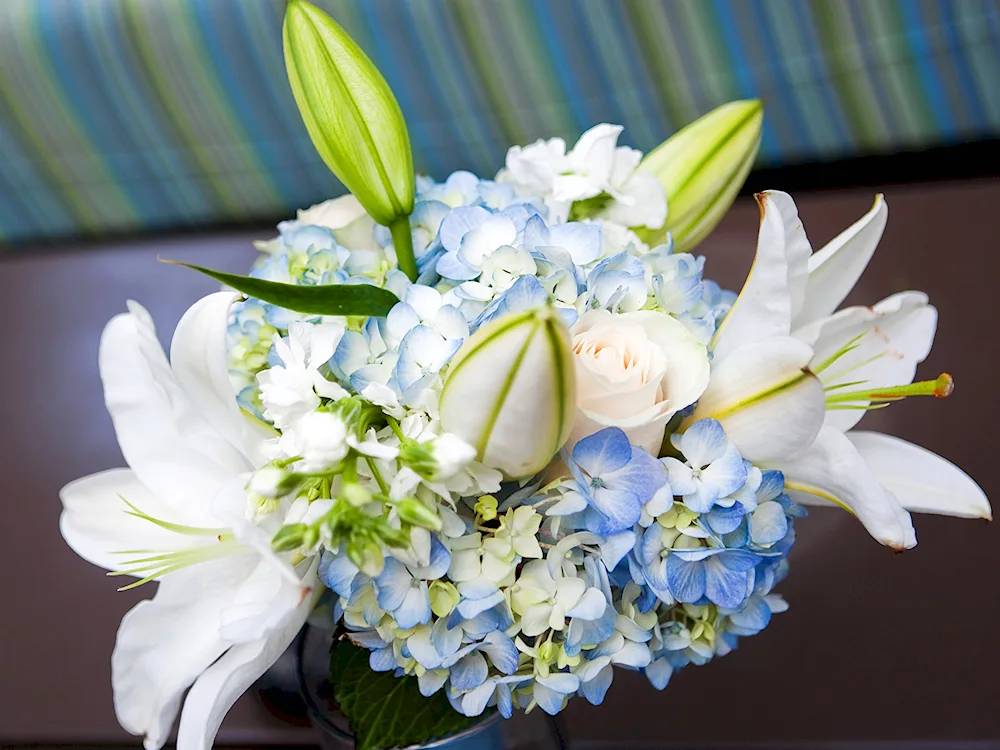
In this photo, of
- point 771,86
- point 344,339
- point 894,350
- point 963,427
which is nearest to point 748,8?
point 771,86

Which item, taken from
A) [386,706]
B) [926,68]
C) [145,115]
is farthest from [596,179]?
[145,115]

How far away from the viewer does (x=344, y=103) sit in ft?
1.22

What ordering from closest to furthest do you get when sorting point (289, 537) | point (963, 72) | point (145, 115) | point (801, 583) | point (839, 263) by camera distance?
1. point (289, 537)
2. point (839, 263)
3. point (801, 583)
4. point (963, 72)
5. point (145, 115)

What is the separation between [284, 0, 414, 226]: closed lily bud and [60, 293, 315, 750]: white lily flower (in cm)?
9

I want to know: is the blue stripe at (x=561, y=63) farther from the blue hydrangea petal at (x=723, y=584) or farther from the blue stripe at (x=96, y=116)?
the blue hydrangea petal at (x=723, y=584)

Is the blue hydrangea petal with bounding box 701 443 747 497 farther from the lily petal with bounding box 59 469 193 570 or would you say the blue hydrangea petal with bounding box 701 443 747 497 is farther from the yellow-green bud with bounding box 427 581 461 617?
the lily petal with bounding box 59 469 193 570

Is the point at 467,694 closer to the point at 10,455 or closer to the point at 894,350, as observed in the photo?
the point at 894,350

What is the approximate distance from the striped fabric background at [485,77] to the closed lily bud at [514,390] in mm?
761

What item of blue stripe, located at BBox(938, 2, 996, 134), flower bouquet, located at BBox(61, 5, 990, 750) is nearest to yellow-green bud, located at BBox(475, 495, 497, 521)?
flower bouquet, located at BBox(61, 5, 990, 750)

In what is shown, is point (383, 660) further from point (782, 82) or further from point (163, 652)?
point (782, 82)

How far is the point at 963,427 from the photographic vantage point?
613 millimetres

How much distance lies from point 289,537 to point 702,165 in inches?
10.6

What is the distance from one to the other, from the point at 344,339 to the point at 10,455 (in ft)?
1.58

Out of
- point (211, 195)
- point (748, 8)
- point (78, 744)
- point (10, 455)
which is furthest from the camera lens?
point (211, 195)
